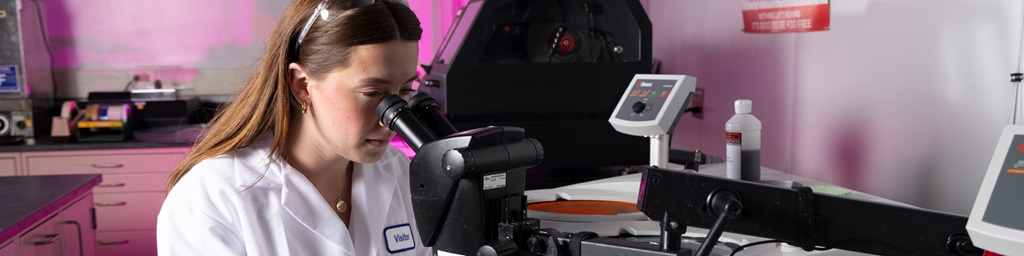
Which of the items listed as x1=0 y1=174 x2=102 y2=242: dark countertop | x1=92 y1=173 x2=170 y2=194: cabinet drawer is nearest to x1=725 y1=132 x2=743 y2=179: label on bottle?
x1=0 y1=174 x2=102 y2=242: dark countertop

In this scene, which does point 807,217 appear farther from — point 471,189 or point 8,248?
point 8,248

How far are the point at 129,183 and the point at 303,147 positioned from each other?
9.81 ft

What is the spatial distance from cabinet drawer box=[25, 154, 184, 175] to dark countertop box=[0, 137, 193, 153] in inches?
1.7

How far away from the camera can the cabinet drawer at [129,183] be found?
4.22 meters

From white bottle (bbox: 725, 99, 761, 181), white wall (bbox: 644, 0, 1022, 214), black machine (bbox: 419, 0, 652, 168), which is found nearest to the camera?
white wall (bbox: 644, 0, 1022, 214)

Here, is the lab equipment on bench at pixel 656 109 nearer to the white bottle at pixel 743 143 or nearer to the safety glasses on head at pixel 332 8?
the white bottle at pixel 743 143

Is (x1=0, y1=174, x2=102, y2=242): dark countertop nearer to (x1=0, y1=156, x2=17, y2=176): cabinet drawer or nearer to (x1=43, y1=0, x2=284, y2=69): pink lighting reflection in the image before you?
(x1=0, y1=156, x2=17, y2=176): cabinet drawer

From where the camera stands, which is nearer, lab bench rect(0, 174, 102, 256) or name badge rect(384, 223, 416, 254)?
name badge rect(384, 223, 416, 254)

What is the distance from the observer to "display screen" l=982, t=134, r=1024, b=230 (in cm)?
84

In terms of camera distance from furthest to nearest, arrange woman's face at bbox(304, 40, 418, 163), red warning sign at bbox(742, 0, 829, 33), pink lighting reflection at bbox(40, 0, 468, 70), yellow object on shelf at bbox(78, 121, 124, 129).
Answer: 1. pink lighting reflection at bbox(40, 0, 468, 70)
2. yellow object on shelf at bbox(78, 121, 124, 129)
3. red warning sign at bbox(742, 0, 829, 33)
4. woman's face at bbox(304, 40, 418, 163)

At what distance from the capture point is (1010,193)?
86 cm

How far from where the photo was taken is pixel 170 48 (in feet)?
15.8

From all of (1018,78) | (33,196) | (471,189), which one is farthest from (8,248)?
(1018,78)

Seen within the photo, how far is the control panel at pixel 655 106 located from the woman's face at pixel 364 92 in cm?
63
